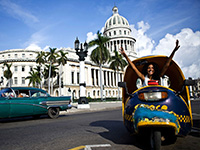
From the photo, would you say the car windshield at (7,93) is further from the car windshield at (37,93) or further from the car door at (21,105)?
the car windshield at (37,93)

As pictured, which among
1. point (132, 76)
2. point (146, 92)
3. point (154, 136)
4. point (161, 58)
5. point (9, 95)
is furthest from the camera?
point (9, 95)

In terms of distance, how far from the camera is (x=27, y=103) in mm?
8836

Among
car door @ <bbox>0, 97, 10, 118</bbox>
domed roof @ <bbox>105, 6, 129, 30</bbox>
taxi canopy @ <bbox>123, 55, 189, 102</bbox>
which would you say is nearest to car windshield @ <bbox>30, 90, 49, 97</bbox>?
car door @ <bbox>0, 97, 10, 118</bbox>

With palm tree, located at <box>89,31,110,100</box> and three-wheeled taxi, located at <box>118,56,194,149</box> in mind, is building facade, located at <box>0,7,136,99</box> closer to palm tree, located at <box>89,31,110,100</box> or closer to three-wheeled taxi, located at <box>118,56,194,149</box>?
palm tree, located at <box>89,31,110,100</box>

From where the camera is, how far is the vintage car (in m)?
8.31

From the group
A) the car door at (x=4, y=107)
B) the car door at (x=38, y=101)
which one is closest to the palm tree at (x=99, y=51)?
the car door at (x=38, y=101)

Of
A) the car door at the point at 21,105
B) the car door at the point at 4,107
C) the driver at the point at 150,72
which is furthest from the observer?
the car door at the point at 21,105

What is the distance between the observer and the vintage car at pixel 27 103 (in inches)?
327

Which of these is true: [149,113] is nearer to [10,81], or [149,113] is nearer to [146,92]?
[146,92]

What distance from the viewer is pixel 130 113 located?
3.44 m

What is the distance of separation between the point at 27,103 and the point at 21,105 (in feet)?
0.99

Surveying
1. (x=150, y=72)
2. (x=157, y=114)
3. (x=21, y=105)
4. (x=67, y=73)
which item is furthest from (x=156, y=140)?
(x=67, y=73)

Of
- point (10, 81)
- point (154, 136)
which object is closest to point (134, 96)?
point (154, 136)

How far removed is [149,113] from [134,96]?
0.54 metres
